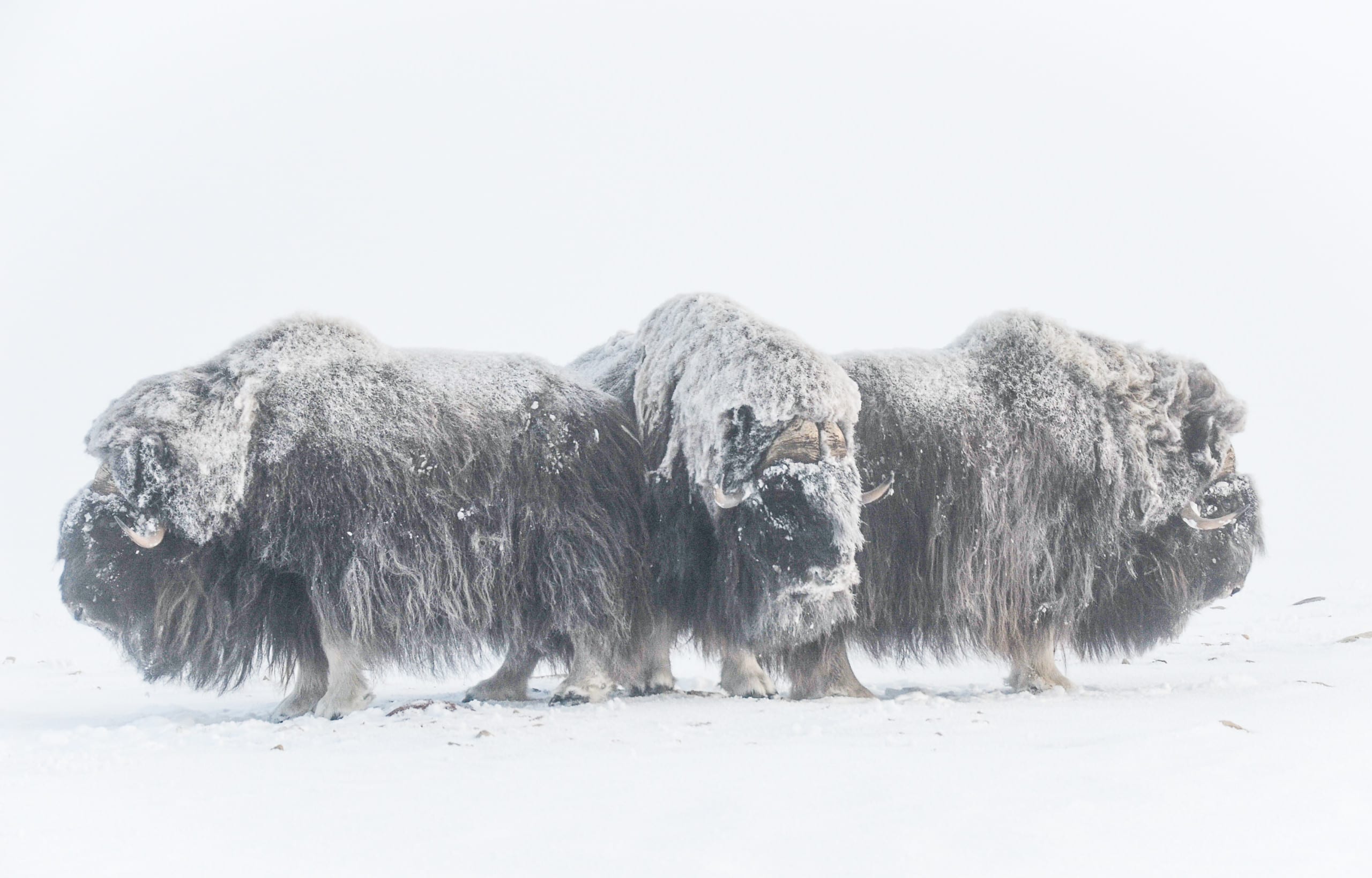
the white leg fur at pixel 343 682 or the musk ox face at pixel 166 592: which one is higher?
the musk ox face at pixel 166 592

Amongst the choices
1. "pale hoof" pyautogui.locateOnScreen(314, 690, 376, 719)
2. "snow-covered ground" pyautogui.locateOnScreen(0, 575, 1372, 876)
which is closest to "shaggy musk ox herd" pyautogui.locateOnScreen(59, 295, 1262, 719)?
"pale hoof" pyautogui.locateOnScreen(314, 690, 376, 719)

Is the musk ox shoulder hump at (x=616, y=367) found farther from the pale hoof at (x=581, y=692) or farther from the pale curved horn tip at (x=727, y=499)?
the pale hoof at (x=581, y=692)

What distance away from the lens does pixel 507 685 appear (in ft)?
12.6

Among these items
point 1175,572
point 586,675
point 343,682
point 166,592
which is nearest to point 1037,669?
point 1175,572

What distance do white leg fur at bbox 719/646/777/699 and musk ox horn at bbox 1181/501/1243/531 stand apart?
144 centimetres

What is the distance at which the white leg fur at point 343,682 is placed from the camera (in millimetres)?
3414

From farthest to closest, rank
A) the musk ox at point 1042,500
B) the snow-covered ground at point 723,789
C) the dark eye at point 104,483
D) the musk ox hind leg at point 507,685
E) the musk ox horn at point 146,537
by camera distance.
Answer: the musk ox hind leg at point 507,685, the musk ox at point 1042,500, the dark eye at point 104,483, the musk ox horn at point 146,537, the snow-covered ground at point 723,789

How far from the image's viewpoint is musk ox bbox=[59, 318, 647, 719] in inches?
131

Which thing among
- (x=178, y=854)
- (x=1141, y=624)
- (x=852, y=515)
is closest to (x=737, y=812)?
(x=178, y=854)

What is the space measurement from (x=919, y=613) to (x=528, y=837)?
7.25 ft

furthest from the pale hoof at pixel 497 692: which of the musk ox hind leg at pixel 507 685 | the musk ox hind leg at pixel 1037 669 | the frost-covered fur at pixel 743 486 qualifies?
the musk ox hind leg at pixel 1037 669

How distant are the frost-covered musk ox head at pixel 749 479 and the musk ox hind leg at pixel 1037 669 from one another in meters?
0.76

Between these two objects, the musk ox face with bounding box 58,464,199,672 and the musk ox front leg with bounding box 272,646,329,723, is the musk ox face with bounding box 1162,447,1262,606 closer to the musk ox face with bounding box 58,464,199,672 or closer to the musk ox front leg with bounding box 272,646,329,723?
the musk ox front leg with bounding box 272,646,329,723

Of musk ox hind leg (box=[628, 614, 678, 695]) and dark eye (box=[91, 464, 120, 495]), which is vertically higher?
dark eye (box=[91, 464, 120, 495])
